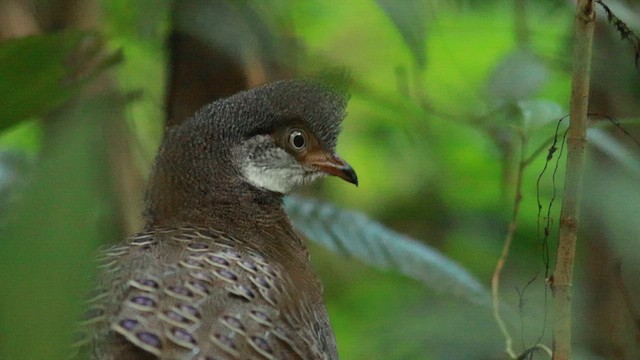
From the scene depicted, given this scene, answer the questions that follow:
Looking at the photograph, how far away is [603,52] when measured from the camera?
8.93ft

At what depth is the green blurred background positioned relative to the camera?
43cm

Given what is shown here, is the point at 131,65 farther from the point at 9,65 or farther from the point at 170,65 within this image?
the point at 9,65

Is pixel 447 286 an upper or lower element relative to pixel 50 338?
upper

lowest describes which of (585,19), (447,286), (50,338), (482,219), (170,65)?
(50,338)

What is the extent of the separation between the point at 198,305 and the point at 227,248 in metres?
0.28

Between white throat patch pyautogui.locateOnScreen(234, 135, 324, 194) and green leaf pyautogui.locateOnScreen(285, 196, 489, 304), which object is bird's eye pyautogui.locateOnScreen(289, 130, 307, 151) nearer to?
white throat patch pyautogui.locateOnScreen(234, 135, 324, 194)

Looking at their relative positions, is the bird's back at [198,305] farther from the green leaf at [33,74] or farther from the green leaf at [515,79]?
the green leaf at [515,79]

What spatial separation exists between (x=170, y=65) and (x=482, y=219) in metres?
1.33

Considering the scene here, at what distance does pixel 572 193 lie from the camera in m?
1.11

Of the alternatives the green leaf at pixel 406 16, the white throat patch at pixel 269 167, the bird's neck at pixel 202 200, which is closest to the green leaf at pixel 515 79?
the white throat patch at pixel 269 167

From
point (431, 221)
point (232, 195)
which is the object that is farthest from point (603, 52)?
point (232, 195)

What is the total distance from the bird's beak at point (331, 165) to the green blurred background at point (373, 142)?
0.24 meters

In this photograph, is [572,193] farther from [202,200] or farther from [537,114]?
[202,200]

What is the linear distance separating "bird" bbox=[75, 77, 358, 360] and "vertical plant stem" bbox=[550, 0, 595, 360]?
43 cm
